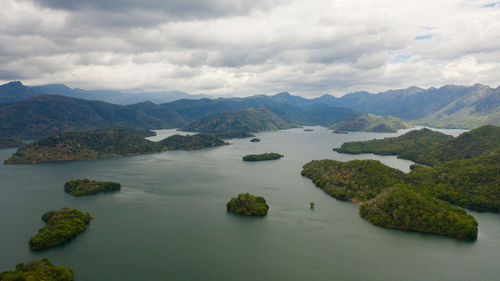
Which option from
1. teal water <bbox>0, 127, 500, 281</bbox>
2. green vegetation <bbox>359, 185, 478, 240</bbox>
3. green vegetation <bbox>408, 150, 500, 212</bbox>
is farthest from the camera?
green vegetation <bbox>408, 150, 500, 212</bbox>

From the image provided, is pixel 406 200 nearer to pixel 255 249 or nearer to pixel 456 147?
pixel 255 249

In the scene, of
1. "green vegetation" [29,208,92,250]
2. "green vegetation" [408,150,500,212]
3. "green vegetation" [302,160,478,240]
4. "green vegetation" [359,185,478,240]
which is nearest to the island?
"green vegetation" [302,160,478,240]

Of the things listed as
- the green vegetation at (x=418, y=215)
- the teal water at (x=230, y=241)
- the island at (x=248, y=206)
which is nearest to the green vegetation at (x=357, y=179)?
the teal water at (x=230, y=241)

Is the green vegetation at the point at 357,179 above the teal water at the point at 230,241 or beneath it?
above

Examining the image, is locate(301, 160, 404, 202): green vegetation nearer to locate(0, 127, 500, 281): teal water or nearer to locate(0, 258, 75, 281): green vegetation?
locate(0, 127, 500, 281): teal water

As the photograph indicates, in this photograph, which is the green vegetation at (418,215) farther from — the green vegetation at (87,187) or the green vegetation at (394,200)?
the green vegetation at (87,187)

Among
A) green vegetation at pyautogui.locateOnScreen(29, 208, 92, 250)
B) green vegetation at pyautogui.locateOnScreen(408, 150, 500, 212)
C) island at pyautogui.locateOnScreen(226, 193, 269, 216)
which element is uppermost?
green vegetation at pyautogui.locateOnScreen(408, 150, 500, 212)

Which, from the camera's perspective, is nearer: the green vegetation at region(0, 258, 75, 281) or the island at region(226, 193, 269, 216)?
the green vegetation at region(0, 258, 75, 281)
